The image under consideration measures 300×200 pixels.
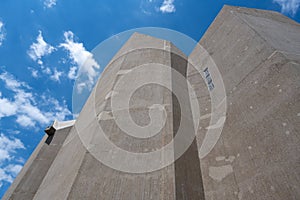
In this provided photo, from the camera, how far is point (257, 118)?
338 centimetres

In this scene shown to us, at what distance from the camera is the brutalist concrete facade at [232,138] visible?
2799mm

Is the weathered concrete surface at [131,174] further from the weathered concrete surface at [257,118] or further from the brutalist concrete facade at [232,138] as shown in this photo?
the weathered concrete surface at [257,118]

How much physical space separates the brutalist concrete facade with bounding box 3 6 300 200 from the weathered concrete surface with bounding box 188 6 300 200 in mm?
13

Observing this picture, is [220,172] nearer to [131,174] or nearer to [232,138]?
[232,138]

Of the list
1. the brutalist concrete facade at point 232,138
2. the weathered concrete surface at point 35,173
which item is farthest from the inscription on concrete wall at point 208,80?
the weathered concrete surface at point 35,173

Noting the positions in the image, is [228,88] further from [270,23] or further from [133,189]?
[133,189]

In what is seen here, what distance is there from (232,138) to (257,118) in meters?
0.60

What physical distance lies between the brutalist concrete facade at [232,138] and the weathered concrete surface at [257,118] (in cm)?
1

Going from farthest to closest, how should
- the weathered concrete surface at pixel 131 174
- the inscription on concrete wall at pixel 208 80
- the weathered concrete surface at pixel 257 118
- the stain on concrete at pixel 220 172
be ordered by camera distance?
the inscription on concrete wall at pixel 208 80
the stain on concrete at pixel 220 172
the weathered concrete surface at pixel 131 174
the weathered concrete surface at pixel 257 118

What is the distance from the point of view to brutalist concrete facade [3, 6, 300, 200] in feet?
9.18

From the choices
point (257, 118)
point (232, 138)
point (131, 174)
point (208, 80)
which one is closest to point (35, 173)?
point (131, 174)

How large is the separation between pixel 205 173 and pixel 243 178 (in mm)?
731

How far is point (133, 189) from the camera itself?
9.37 feet

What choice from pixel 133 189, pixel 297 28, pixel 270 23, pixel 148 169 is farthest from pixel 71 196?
pixel 297 28
